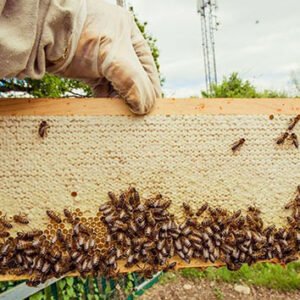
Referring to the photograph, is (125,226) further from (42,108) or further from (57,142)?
(42,108)

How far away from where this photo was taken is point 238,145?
9.06ft

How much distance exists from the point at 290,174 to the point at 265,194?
21 centimetres

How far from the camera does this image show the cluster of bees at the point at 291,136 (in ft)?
9.24

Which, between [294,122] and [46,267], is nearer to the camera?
[46,267]

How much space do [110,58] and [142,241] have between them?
40.3 inches

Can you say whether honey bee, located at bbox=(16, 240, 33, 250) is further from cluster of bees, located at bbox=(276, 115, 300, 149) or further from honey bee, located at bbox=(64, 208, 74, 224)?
cluster of bees, located at bbox=(276, 115, 300, 149)

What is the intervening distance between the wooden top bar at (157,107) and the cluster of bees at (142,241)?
1.60ft

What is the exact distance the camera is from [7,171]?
254 cm

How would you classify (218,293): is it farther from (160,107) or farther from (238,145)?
(160,107)

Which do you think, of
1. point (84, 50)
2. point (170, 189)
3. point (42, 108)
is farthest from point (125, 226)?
point (84, 50)

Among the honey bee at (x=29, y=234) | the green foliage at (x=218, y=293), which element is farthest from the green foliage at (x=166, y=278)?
the honey bee at (x=29, y=234)

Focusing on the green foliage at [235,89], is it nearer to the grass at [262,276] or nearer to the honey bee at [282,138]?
the grass at [262,276]

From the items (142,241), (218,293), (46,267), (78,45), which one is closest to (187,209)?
(142,241)

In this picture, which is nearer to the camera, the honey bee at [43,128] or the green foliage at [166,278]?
the honey bee at [43,128]
